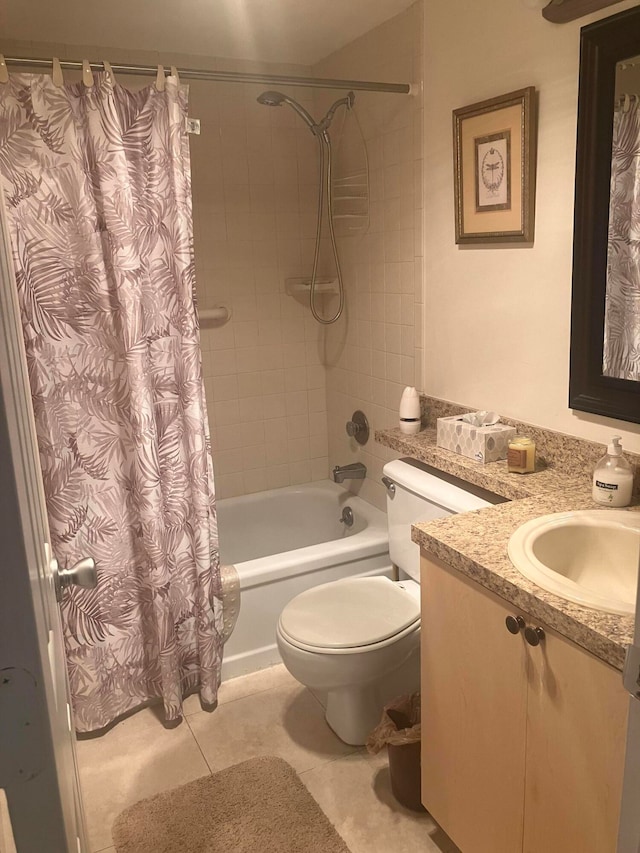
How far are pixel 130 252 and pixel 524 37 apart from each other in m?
1.24

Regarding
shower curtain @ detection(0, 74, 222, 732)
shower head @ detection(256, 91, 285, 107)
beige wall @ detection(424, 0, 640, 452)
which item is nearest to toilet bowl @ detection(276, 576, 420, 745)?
shower curtain @ detection(0, 74, 222, 732)

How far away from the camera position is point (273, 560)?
8.20 feet

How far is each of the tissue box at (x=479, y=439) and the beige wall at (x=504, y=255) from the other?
0.10 metres

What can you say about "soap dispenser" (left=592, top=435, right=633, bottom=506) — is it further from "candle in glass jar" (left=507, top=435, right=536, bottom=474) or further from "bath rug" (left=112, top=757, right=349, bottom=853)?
"bath rug" (left=112, top=757, right=349, bottom=853)

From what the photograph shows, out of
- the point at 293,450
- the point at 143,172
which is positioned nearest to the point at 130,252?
the point at 143,172

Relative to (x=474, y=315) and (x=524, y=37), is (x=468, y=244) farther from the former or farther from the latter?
(x=524, y=37)

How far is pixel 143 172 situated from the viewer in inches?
79.6

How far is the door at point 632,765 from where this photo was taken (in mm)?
743

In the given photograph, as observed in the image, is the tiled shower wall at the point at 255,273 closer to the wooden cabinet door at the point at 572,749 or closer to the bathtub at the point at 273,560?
the bathtub at the point at 273,560

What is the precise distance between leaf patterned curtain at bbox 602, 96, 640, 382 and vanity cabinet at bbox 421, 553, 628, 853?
696 mm

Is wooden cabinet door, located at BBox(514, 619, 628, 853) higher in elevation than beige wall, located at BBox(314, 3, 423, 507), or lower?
lower

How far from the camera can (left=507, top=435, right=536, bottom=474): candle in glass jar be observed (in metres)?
1.83

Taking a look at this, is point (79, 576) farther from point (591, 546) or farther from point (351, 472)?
point (351, 472)

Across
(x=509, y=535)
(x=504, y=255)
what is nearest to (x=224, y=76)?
(x=504, y=255)
